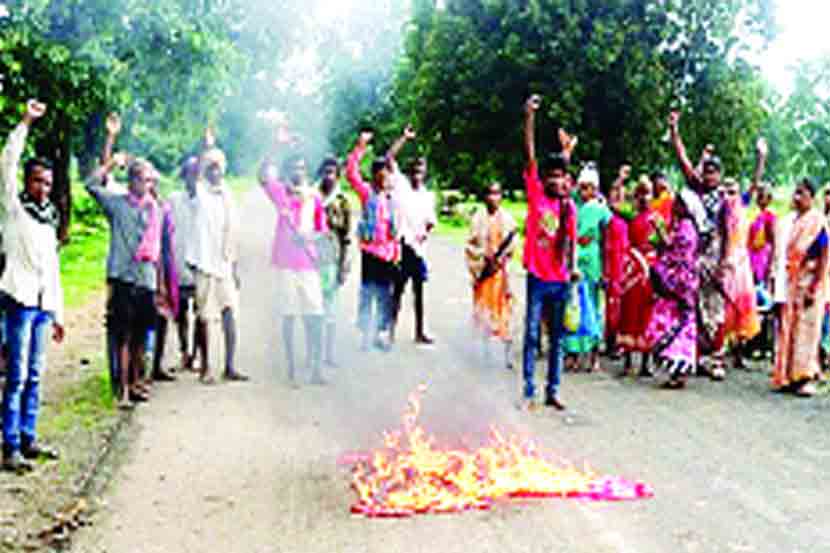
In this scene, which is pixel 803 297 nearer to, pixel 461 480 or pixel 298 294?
pixel 298 294

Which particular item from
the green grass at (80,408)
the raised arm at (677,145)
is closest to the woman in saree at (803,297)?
the raised arm at (677,145)

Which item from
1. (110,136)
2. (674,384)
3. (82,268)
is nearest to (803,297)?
(674,384)

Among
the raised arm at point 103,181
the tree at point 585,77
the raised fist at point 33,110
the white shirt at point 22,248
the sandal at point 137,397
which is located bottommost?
the sandal at point 137,397

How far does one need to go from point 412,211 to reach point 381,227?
0.62 meters

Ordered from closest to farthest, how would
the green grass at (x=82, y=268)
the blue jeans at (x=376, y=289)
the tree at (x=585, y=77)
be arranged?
the blue jeans at (x=376, y=289) < the green grass at (x=82, y=268) < the tree at (x=585, y=77)

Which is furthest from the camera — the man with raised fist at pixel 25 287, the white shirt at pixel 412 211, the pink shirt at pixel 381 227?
the white shirt at pixel 412 211

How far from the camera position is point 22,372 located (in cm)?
690

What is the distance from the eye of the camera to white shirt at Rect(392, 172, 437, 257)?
11883mm

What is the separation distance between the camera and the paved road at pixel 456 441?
5684 millimetres

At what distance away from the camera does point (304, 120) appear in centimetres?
1298

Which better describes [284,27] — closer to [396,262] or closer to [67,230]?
[396,262]

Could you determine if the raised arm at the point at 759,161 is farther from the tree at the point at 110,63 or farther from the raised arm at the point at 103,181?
the tree at the point at 110,63

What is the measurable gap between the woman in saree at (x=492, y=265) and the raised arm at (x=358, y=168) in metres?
1.22

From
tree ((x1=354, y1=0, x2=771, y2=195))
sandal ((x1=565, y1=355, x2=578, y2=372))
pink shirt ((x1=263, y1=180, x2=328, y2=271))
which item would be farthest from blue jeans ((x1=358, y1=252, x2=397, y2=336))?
tree ((x1=354, y1=0, x2=771, y2=195))
